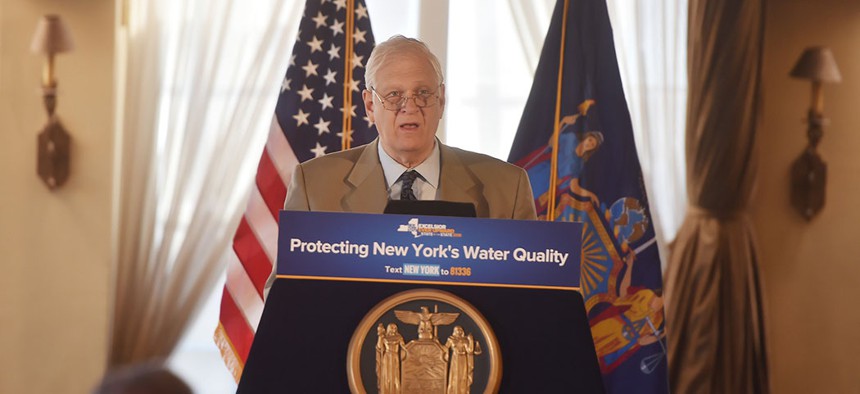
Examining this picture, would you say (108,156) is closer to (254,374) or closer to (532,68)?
(532,68)

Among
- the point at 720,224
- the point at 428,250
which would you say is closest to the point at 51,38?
the point at 720,224

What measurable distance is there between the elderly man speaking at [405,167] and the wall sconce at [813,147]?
3.44 meters

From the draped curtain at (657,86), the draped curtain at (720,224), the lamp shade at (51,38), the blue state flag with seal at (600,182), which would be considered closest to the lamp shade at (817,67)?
the draped curtain at (720,224)

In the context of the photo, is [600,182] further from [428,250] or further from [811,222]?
[428,250]

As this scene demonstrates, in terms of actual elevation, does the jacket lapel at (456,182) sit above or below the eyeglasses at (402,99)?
below

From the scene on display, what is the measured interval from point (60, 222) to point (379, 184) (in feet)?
10.1

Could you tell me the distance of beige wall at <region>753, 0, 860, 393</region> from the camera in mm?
5980

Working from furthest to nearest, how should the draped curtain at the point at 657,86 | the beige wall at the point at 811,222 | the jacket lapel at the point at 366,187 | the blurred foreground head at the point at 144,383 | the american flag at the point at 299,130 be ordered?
the beige wall at the point at 811,222 < the draped curtain at the point at 657,86 < the american flag at the point at 299,130 < the jacket lapel at the point at 366,187 < the blurred foreground head at the point at 144,383

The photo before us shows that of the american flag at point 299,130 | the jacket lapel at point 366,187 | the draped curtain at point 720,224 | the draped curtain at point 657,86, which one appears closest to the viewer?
the jacket lapel at point 366,187

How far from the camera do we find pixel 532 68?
222 inches

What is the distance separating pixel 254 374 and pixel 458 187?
3.80ft

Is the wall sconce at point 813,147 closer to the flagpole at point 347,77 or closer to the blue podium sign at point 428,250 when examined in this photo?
the flagpole at point 347,77

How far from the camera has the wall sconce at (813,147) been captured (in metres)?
5.80

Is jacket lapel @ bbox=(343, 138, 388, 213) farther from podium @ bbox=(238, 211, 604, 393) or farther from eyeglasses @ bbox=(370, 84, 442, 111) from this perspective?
podium @ bbox=(238, 211, 604, 393)
